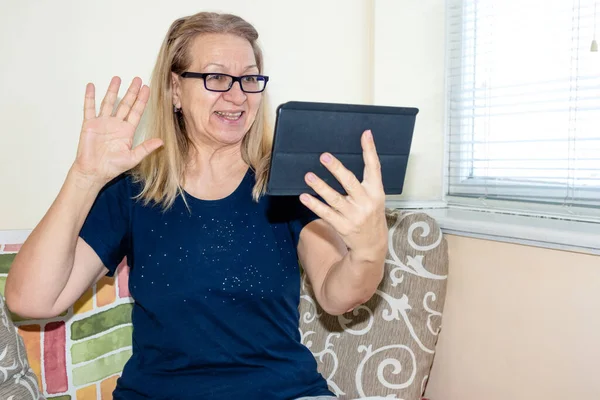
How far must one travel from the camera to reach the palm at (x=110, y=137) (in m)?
1.21

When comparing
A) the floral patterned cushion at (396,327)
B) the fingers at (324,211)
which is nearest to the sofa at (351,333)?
the floral patterned cushion at (396,327)

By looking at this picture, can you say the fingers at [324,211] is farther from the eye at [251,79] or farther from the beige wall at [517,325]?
the beige wall at [517,325]

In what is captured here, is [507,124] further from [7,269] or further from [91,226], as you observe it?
[7,269]

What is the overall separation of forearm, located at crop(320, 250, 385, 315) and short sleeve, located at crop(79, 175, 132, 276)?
0.43 metres

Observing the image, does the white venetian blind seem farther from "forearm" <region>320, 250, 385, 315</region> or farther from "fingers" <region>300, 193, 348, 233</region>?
"fingers" <region>300, 193, 348, 233</region>

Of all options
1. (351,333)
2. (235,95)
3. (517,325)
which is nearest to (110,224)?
(235,95)

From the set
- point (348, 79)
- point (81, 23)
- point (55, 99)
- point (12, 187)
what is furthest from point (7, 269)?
point (348, 79)

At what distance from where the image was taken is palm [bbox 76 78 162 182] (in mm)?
1210

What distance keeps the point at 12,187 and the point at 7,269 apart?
245 mm

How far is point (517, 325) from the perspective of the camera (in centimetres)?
144

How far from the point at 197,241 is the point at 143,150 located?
22 centimetres

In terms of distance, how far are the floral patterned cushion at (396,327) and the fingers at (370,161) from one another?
1.99 ft

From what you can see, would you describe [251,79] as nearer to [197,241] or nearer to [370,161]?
[197,241]

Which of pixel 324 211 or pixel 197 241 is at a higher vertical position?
pixel 324 211
